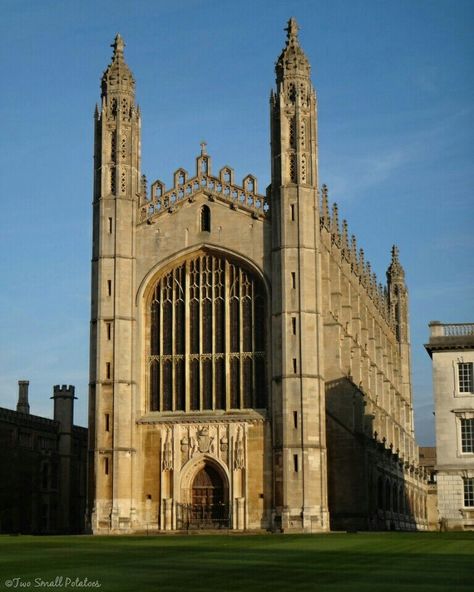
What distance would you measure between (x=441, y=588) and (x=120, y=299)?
133 ft

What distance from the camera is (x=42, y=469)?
3118 inches

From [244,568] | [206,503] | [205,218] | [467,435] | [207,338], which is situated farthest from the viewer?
[467,435]

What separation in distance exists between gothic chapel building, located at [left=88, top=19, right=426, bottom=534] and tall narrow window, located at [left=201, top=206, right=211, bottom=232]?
59mm

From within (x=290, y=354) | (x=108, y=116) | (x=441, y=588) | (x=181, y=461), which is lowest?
(x=441, y=588)

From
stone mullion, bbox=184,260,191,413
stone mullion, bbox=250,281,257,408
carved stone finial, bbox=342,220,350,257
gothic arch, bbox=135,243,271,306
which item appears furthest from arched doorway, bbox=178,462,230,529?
carved stone finial, bbox=342,220,350,257

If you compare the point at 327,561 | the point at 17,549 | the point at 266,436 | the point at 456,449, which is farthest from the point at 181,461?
the point at 327,561

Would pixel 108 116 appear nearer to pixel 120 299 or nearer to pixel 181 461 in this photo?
pixel 120 299

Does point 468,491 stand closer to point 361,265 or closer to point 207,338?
point 207,338

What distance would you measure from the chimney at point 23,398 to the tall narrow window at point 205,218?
107ft

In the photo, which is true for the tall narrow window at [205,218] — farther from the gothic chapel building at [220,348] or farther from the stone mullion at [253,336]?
the stone mullion at [253,336]

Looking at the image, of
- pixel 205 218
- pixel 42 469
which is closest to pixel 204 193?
pixel 205 218

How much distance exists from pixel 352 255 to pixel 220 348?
19697mm

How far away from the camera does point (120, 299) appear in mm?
58562

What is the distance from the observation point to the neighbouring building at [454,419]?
195ft
